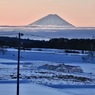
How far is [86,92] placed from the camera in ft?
Result: 49.0

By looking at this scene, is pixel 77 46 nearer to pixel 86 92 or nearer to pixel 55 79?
pixel 55 79

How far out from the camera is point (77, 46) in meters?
51.8

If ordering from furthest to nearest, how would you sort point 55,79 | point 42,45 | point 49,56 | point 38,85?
1. point 42,45
2. point 49,56
3. point 55,79
4. point 38,85

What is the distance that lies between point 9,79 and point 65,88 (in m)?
3.43

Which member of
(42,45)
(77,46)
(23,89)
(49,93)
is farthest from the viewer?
(42,45)

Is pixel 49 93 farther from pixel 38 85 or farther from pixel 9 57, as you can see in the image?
pixel 9 57

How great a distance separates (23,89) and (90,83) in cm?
372

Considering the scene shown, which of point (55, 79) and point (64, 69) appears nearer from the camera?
point (55, 79)

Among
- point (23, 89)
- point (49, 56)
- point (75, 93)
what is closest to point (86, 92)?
point (75, 93)

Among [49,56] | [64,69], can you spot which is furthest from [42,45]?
[64,69]

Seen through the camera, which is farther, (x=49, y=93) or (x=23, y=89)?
(x=23, y=89)

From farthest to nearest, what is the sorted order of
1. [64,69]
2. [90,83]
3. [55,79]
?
1. [64,69]
2. [55,79]
3. [90,83]

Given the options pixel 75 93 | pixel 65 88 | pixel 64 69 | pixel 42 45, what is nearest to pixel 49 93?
Result: pixel 75 93

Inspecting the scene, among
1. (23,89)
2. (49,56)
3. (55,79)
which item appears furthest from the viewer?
(49,56)
